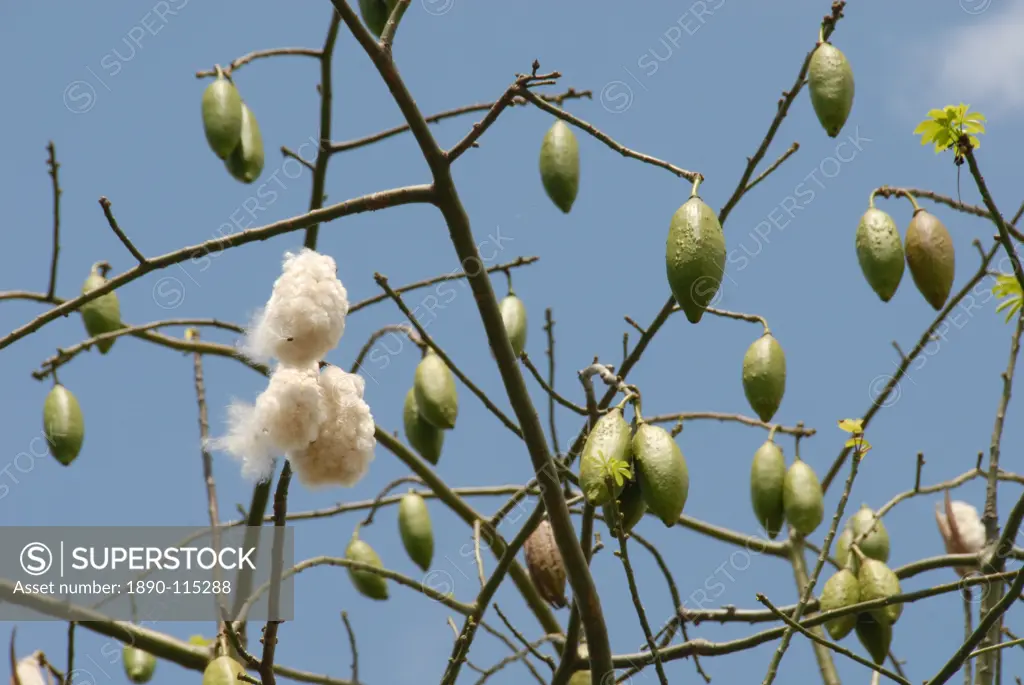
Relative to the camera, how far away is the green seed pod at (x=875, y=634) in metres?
1.98

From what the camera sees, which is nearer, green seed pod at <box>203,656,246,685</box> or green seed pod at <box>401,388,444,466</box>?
green seed pod at <box>203,656,246,685</box>

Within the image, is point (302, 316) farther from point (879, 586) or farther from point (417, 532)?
point (417, 532)

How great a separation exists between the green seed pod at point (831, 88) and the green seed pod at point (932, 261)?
26 centimetres

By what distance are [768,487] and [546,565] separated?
0.51m

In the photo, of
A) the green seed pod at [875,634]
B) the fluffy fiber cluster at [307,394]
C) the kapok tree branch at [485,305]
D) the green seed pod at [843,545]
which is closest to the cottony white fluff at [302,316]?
the fluffy fiber cluster at [307,394]

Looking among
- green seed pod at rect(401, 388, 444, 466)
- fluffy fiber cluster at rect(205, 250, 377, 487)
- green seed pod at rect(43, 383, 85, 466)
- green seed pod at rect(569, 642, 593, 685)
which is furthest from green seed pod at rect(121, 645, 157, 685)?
fluffy fiber cluster at rect(205, 250, 377, 487)

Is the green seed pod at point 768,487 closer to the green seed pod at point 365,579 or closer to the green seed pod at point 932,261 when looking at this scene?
the green seed pod at point 932,261

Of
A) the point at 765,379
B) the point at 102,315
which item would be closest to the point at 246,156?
the point at 102,315

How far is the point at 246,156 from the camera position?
2771 mm

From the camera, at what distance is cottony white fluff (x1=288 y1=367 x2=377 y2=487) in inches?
59.7

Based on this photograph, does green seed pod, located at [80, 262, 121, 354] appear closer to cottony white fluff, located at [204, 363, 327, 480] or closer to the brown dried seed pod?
the brown dried seed pod

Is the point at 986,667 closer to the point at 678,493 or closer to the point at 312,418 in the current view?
the point at 678,493

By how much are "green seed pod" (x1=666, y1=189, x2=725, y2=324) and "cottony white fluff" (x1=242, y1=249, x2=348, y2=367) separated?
0.46m

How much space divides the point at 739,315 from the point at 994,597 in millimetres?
776
